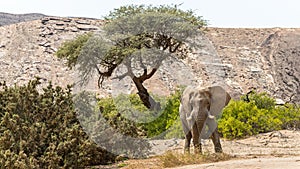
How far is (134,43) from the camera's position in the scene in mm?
20797

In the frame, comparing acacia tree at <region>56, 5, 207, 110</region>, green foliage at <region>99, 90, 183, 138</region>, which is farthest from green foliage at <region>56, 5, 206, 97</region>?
green foliage at <region>99, 90, 183, 138</region>

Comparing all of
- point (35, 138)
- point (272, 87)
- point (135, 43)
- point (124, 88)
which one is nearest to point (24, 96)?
point (35, 138)

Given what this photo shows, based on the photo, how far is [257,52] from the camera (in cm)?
4228

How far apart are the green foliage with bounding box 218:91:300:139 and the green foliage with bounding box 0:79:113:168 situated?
675cm

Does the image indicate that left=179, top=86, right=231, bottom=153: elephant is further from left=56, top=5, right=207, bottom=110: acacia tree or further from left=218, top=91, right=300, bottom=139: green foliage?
left=56, top=5, right=207, bottom=110: acacia tree

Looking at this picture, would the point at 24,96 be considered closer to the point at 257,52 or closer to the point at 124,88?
the point at 124,88

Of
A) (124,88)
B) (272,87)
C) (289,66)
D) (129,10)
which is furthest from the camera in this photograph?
(289,66)

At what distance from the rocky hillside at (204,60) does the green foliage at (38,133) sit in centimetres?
2042

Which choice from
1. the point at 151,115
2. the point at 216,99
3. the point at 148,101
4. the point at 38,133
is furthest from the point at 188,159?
the point at 148,101

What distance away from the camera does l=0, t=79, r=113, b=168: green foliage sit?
8.38 metres

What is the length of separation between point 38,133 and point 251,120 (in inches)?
353

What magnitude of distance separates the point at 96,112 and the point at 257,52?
32681mm

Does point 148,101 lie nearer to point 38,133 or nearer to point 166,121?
point 166,121

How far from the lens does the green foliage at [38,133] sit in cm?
838
